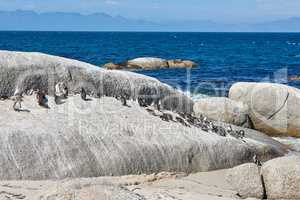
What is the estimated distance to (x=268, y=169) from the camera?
14.6 metres

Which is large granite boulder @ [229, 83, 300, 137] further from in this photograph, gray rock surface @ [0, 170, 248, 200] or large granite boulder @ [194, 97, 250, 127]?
gray rock surface @ [0, 170, 248, 200]

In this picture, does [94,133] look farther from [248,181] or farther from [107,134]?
[248,181]

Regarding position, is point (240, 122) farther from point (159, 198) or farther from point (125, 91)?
point (159, 198)

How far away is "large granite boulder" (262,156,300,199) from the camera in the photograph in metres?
14.2

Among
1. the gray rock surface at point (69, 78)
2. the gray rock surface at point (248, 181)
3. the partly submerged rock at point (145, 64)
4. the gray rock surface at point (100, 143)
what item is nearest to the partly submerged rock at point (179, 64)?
the partly submerged rock at point (145, 64)

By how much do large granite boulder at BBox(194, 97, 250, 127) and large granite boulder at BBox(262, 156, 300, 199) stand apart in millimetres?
9045

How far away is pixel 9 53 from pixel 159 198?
28.7 feet

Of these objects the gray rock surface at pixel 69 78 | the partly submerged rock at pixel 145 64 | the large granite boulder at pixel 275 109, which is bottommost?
the partly submerged rock at pixel 145 64

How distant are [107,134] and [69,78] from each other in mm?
2825

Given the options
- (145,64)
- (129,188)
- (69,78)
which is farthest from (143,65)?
(129,188)

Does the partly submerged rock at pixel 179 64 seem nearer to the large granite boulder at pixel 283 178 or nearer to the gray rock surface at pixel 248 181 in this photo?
the gray rock surface at pixel 248 181

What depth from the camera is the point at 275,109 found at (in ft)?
84.8

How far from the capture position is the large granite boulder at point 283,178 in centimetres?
1416

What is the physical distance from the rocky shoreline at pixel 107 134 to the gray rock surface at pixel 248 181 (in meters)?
0.10
